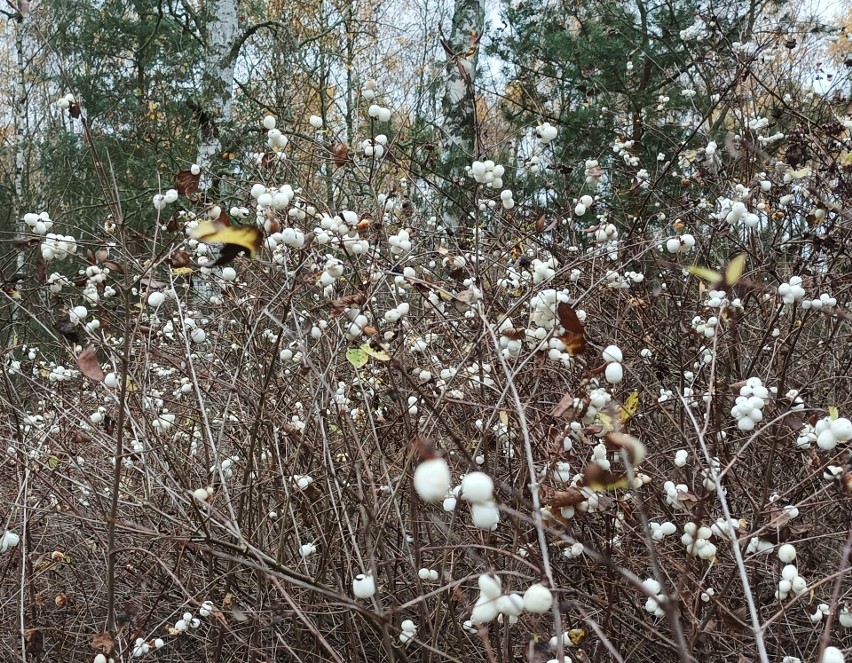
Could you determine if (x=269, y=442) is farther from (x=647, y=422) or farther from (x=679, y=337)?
(x=679, y=337)

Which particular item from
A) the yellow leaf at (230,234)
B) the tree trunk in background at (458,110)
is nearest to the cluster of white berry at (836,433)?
the yellow leaf at (230,234)

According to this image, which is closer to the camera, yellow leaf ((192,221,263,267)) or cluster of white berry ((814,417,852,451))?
yellow leaf ((192,221,263,267))

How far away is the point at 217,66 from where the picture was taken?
6934 mm

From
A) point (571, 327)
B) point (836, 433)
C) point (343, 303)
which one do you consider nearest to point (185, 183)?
point (343, 303)

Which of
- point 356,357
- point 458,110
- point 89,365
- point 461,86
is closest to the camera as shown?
point 89,365

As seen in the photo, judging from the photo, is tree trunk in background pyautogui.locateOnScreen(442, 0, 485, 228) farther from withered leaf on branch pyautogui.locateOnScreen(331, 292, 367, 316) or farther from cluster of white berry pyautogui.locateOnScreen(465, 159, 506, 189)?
withered leaf on branch pyautogui.locateOnScreen(331, 292, 367, 316)

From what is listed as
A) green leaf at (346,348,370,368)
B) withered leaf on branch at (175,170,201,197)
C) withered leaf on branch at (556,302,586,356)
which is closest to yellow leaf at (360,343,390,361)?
green leaf at (346,348,370,368)

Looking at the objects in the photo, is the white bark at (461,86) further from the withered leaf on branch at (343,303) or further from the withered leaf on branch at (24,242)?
the withered leaf on branch at (343,303)

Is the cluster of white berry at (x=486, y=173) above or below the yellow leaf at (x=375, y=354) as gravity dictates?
above

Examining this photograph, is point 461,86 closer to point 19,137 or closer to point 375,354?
point 375,354

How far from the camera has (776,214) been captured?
3486 mm

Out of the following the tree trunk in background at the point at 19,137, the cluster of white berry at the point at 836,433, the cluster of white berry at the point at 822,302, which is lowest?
the cluster of white berry at the point at 836,433

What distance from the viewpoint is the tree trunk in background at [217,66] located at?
691cm

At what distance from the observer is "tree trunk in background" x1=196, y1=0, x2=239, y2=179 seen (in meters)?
6.91
